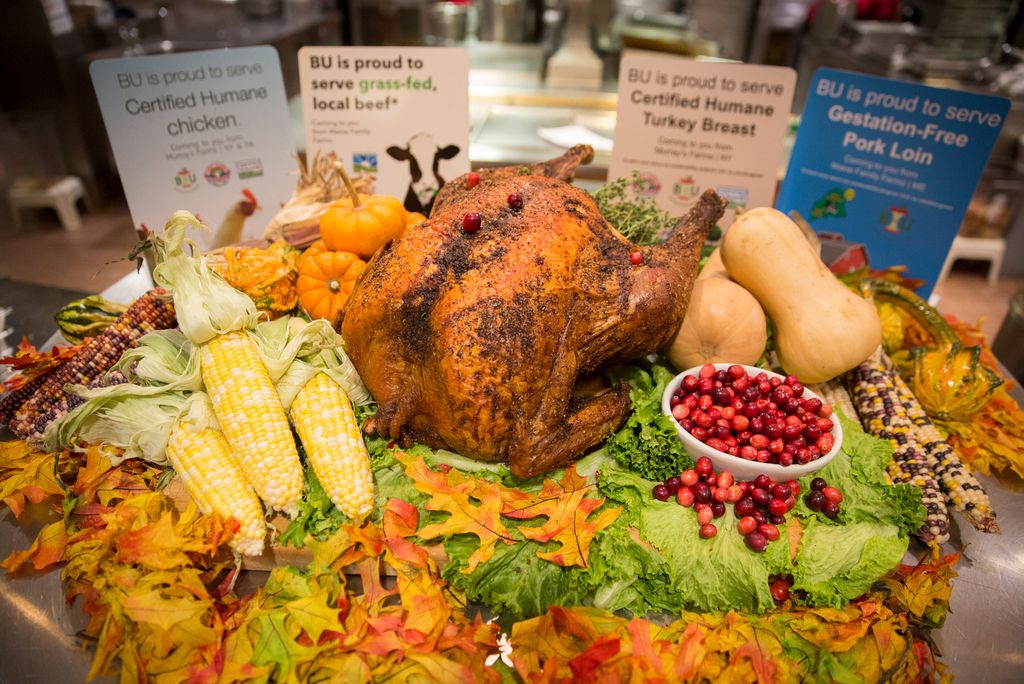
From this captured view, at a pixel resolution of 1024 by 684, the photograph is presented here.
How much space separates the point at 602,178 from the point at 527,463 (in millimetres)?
2439

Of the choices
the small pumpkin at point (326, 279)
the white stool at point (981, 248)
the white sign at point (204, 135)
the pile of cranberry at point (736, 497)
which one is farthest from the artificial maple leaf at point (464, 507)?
the white stool at point (981, 248)

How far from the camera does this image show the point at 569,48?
489 centimetres

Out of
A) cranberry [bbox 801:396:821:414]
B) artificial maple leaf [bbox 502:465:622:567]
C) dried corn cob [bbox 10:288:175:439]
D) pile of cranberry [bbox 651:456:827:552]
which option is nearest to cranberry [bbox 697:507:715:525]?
pile of cranberry [bbox 651:456:827:552]

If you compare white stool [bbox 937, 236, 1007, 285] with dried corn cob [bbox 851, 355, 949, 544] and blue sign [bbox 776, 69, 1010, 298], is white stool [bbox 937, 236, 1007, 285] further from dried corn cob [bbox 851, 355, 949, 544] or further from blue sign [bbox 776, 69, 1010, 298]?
dried corn cob [bbox 851, 355, 949, 544]

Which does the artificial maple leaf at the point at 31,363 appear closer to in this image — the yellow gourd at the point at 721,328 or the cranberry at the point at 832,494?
the yellow gourd at the point at 721,328

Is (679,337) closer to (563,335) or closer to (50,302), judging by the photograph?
(563,335)

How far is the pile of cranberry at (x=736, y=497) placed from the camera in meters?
1.66

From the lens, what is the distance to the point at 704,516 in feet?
5.47

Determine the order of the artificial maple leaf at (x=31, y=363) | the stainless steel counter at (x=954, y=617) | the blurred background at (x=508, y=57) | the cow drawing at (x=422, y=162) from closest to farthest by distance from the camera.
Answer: the stainless steel counter at (x=954, y=617) → the artificial maple leaf at (x=31, y=363) → the cow drawing at (x=422, y=162) → the blurred background at (x=508, y=57)

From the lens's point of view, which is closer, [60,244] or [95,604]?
[95,604]

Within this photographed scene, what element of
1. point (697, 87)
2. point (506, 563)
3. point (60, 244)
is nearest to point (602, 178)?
point (697, 87)

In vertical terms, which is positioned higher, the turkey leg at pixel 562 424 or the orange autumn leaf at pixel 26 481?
the turkey leg at pixel 562 424

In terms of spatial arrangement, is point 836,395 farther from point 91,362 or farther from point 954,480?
point 91,362

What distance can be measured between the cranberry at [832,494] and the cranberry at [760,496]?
19cm
